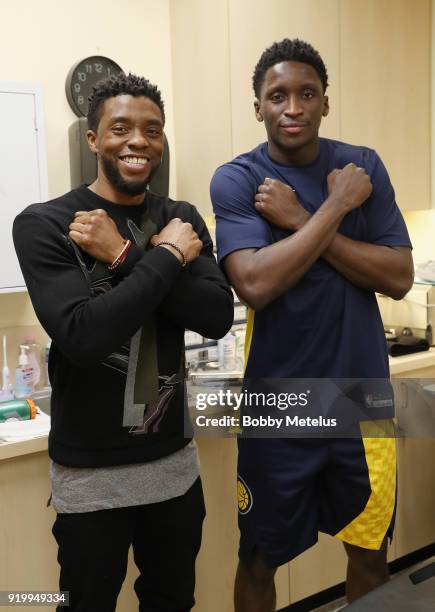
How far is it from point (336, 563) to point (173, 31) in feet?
7.41

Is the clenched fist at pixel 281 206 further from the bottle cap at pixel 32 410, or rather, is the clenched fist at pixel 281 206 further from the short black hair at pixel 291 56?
the bottle cap at pixel 32 410

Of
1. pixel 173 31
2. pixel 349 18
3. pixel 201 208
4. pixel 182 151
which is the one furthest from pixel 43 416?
pixel 349 18

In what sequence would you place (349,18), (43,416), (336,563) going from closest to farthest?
(43,416) → (336,563) → (349,18)

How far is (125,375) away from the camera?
1.33m

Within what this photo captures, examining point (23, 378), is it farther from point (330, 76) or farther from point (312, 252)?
point (330, 76)

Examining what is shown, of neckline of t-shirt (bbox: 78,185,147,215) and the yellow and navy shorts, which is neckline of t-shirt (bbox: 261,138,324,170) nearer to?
→ neckline of t-shirt (bbox: 78,185,147,215)

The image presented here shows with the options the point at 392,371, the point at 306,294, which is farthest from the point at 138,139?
the point at 392,371

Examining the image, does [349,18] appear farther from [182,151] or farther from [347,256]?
[347,256]

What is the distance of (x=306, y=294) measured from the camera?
55.3 inches

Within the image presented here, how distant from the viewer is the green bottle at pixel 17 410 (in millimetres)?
1990

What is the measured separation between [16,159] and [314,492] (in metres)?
1.39

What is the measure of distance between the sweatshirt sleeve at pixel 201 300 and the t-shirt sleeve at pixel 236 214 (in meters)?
0.05

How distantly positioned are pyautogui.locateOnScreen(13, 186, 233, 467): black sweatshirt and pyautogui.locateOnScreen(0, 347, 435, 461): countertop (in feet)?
1.47

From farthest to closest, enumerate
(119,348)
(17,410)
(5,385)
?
1. (5,385)
2. (17,410)
3. (119,348)
